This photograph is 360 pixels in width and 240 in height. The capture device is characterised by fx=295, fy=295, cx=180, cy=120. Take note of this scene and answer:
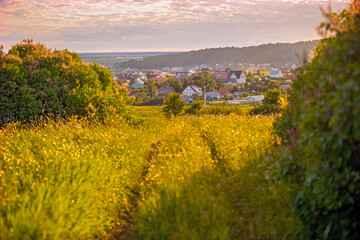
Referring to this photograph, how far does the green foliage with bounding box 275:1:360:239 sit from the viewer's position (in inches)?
112

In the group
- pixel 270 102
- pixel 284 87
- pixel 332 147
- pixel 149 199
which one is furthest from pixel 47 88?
pixel 284 87

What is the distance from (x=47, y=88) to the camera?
1090 cm

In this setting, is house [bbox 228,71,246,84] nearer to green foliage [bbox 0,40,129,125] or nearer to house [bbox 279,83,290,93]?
house [bbox 279,83,290,93]

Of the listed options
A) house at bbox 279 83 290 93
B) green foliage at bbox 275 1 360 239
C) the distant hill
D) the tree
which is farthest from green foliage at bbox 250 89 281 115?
the distant hill

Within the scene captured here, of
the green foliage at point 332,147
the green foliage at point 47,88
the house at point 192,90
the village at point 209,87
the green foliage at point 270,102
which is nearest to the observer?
the green foliage at point 332,147

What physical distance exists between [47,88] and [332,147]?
10.3 m

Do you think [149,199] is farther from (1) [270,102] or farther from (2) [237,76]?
(2) [237,76]

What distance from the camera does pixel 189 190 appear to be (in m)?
4.61

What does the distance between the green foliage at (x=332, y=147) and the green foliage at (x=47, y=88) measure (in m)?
9.12

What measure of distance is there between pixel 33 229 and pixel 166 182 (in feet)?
6.86

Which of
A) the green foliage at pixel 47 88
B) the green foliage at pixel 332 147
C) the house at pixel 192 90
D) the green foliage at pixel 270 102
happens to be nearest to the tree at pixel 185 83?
the house at pixel 192 90

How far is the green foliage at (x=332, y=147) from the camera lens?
2855 millimetres

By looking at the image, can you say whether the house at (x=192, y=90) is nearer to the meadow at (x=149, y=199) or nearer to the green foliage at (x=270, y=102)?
the green foliage at (x=270, y=102)

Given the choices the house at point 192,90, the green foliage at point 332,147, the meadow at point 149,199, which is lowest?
the house at point 192,90
